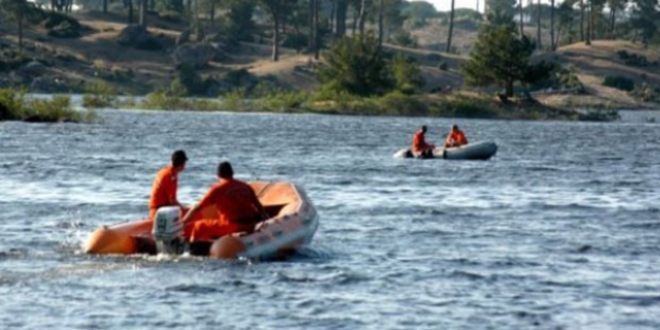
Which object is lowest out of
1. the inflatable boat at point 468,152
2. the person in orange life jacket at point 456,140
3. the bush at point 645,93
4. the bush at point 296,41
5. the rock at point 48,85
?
the bush at point 645,93

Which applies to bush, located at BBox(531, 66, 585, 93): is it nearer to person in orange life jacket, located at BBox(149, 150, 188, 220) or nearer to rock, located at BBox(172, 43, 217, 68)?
rock, located at BBox(172, 43, 217, 68)

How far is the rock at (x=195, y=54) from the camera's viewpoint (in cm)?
13450

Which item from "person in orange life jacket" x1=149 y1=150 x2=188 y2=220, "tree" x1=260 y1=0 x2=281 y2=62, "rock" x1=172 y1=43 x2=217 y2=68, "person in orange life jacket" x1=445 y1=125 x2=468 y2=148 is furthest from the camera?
"tree" x1=260 y1=0 x2=281 y2=62

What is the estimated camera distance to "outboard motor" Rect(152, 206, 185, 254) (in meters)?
24.2

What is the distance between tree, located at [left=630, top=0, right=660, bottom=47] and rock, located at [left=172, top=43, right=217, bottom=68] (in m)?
57.2

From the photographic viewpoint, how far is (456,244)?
28.4m

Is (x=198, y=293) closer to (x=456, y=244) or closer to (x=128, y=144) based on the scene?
(x=456, y=244)

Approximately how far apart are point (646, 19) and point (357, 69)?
79.8 m

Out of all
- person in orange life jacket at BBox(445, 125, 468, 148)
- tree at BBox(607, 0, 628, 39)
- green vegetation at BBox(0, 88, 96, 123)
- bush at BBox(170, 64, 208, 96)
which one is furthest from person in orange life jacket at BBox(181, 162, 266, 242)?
tree at BBox(607, 0, 628, 39)

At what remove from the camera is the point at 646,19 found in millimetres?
176750

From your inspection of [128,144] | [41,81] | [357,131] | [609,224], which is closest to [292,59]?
[41,81]

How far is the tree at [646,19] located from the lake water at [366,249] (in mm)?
120549

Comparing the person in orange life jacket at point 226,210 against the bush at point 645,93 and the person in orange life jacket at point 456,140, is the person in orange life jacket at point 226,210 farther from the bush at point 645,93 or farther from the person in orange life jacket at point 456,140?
the bush at point 645,93

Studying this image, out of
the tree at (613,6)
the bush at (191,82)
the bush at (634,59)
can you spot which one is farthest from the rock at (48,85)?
the tree at (613,6)
